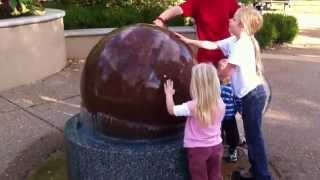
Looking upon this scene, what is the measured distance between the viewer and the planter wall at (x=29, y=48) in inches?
305

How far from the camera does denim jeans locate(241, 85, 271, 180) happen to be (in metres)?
4.24

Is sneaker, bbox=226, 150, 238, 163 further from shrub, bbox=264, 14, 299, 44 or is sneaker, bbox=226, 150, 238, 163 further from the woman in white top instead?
shrub, bbox=264, 14, 299, 44

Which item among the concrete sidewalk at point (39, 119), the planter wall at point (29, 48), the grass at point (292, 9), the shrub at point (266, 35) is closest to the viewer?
the concrete sidewalk at point (39, 119)

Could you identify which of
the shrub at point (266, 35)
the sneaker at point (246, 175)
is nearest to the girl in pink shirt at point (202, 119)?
the sneaker at point (246, 175)

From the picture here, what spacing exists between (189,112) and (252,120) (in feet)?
2.42

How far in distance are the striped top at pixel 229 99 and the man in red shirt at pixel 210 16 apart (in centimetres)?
30

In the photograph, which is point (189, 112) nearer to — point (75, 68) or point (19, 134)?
point (19, 134)

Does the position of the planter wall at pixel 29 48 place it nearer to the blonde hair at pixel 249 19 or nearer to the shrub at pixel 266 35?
the shrub at pixel 266 35

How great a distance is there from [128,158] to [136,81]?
55 cm

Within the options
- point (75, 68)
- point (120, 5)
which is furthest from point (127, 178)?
point (120, 5)

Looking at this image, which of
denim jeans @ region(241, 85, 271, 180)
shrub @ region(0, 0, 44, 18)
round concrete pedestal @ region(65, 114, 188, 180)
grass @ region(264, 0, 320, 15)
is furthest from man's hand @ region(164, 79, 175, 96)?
grass @ region(264, 0, 320, 15)

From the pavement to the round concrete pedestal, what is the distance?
1115 millimetres

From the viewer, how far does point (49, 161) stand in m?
5.27

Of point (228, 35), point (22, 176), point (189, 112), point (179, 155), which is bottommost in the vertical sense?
point (22, 176)
